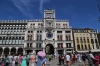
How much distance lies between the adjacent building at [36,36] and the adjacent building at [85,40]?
261 inches

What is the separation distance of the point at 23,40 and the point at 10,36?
6.67 metres

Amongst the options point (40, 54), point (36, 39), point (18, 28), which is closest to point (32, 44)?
point (36, 39)

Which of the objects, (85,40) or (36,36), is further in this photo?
(85,40)

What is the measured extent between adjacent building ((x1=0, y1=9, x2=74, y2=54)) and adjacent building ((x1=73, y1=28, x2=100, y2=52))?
664 centimetres

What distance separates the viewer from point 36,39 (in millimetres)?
54000

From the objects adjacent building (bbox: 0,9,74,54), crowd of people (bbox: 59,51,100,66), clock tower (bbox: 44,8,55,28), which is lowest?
crowd of people (bbox: 59,51,100,66)

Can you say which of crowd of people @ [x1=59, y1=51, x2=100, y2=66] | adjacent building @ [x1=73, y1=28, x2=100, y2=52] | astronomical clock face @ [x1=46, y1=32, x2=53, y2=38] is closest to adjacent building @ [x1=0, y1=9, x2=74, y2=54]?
astronomical clock face @ [x1=46, y1=32, x2=53, y2=38]

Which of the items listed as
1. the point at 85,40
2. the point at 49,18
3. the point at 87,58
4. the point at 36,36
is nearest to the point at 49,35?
the point at 36,36

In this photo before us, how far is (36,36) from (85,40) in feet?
81.7

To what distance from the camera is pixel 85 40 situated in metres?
58.8

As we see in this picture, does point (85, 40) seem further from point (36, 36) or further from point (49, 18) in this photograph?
point (36, 36)

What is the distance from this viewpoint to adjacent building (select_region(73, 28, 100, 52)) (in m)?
58.1

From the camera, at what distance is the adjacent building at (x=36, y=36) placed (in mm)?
53000

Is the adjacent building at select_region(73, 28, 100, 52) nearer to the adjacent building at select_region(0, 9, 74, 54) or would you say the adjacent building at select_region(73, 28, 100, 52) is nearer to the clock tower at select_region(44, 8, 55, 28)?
the adjacent building at select_region(0, 9, 74, 54)
